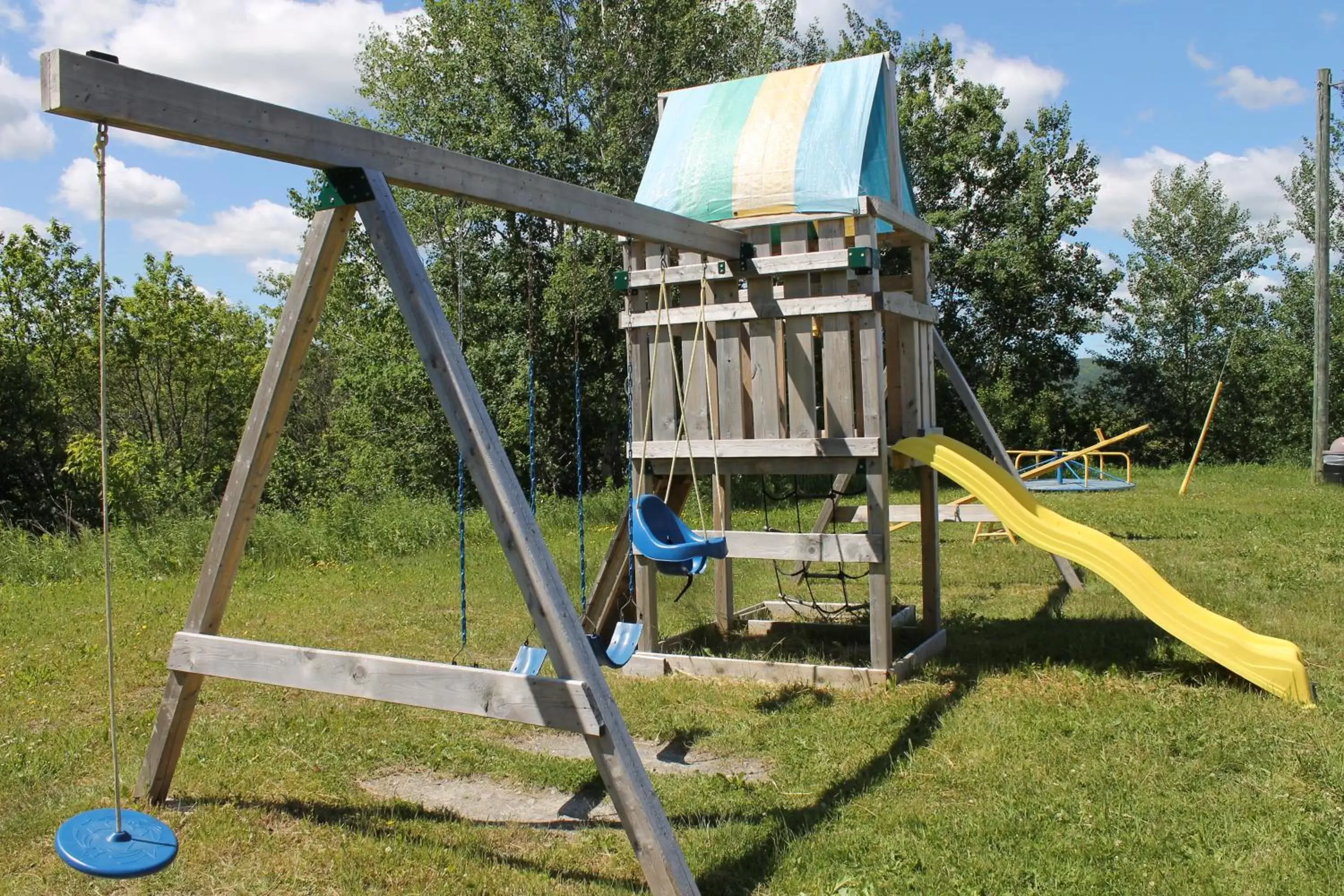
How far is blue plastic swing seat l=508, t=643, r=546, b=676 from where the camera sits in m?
5.03

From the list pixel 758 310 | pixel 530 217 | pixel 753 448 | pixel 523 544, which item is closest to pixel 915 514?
pixel 753 448

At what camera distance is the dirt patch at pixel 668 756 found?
519cm

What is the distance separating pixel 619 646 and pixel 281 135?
2739 mm

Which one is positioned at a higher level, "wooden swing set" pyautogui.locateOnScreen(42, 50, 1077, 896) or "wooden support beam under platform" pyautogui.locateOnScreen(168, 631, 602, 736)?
"wooden swing set" pyautogui.locateOnScreen(42, 50, 1077, 896)

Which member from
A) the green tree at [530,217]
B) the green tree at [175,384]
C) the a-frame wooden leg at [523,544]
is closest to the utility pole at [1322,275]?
the green tree at [530,217]

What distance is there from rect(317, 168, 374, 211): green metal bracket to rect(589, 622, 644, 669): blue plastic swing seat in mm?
2181

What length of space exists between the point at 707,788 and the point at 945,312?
2481 cm

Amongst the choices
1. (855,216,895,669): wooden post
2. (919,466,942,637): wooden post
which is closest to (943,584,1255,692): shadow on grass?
(919,466,942,637): wooden post

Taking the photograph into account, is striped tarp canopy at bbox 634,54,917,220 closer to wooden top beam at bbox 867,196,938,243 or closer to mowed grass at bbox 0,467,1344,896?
wooden top beam at bbox 867,196,938,243

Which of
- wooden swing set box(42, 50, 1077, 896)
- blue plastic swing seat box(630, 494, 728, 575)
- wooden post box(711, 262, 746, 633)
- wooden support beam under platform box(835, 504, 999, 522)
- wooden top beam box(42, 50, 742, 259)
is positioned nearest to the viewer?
wooden top beam box(42, 50, 742, 259)

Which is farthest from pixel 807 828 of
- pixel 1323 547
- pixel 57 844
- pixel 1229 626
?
pixel 1323 547

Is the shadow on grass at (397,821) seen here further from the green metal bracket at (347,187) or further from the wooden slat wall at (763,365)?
the wooden slat wall at (763,365)

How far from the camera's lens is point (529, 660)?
201 inches

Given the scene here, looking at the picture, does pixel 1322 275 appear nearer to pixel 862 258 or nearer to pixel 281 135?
pixel 862 258
